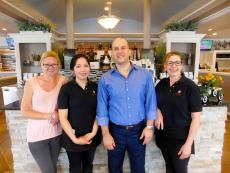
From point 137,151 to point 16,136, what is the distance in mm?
1331

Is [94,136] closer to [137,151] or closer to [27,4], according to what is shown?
[137,151]

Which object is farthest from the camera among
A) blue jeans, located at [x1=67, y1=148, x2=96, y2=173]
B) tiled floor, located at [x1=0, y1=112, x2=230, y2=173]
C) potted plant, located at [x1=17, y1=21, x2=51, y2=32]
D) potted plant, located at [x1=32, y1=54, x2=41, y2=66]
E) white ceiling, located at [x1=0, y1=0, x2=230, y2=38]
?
potted plant, located at [x1=32, y1=54, x2=41, y2=66]

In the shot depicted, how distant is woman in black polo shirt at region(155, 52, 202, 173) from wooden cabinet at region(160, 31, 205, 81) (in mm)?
3509

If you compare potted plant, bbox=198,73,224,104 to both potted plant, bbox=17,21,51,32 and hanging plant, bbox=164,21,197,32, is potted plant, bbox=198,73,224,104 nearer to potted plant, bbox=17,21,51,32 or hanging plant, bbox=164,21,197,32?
hanging plant, bbox=164,21,197,32

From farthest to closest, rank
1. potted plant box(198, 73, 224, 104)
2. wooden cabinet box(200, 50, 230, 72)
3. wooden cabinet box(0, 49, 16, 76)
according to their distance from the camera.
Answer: wooden cabinet box(0, 49, 16, 76) → wooden cabinet box(200, 50, 230, 72) → potted plant box(198, 73, 224, 104)

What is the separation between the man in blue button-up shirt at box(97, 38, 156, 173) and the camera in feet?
5.53

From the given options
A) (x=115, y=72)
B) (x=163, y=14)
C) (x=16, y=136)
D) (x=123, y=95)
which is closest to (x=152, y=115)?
(x=123, y=95)

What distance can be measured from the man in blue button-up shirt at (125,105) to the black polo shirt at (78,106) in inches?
2.9

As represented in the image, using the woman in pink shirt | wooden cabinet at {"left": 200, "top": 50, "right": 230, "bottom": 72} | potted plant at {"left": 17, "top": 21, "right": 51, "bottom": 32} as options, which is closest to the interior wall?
wooden cabinet at {"left": 200, "top": 50, "right": 230, "bottom": 72}

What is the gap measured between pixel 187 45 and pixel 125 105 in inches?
175

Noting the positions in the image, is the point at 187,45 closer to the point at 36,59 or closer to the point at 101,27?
the point at 36,59

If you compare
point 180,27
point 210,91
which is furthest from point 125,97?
point 180,27

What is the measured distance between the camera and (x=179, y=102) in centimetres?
170

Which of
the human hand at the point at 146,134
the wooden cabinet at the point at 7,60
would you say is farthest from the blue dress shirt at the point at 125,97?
the wooden cabinet at the point at 7,60
